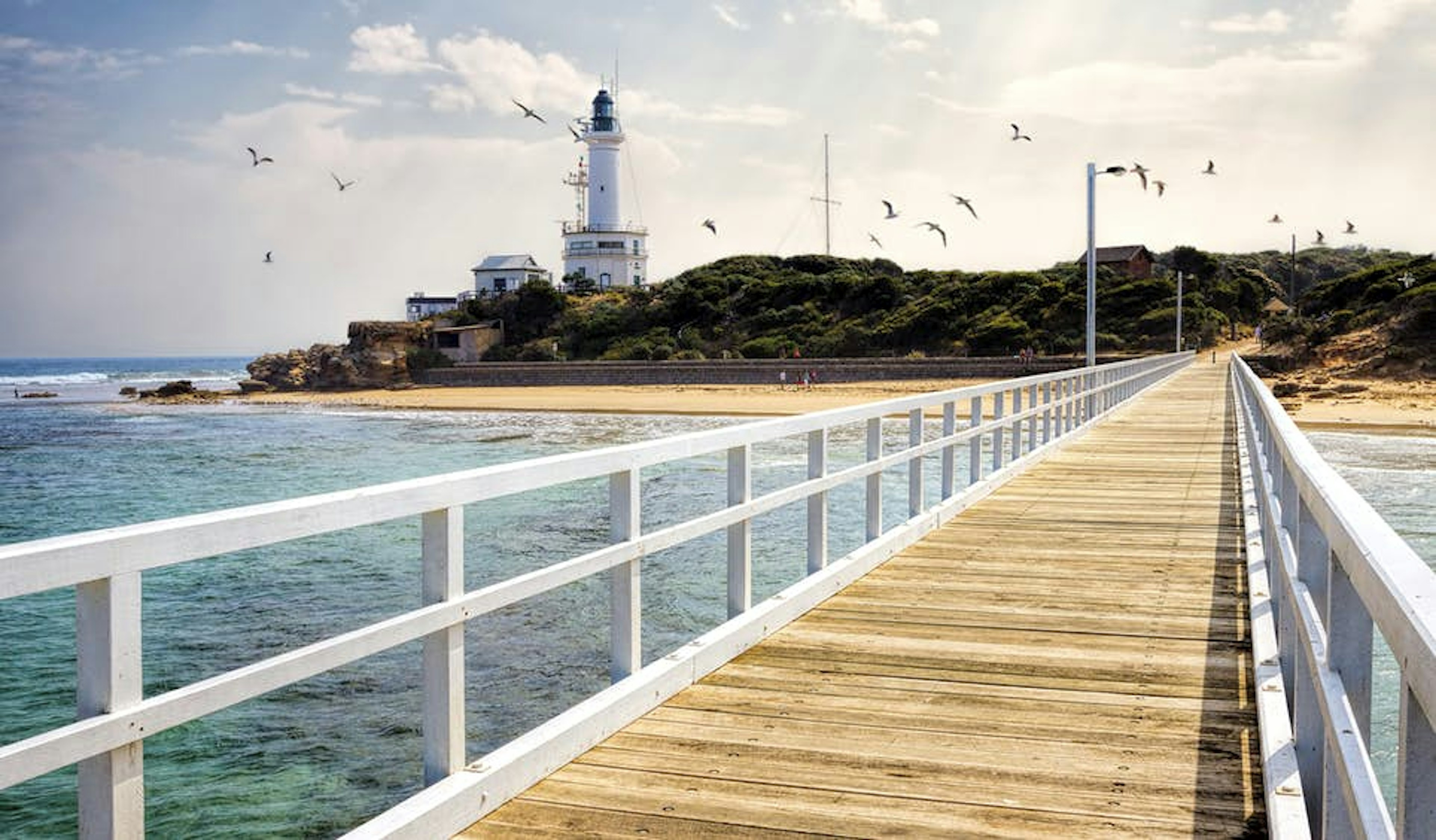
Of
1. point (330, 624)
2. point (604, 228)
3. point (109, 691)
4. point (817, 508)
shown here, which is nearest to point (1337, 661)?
point (109, 691)

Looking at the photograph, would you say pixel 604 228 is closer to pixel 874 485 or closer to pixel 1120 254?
pixel 1120 254

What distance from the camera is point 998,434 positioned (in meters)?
13.1

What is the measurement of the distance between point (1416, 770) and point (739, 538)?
4.43m

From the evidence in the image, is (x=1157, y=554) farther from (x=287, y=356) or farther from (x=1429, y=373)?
(x=287, y=356)

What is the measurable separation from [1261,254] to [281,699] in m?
133

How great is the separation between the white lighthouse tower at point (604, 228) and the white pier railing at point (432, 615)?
10304cm

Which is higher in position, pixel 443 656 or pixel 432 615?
pixel 432 615

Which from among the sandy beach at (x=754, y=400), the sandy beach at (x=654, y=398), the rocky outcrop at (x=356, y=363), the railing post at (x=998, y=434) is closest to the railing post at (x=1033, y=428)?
the railing post at (x=998, y=434)

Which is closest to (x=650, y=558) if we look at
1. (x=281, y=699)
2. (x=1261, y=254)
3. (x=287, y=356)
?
(x=281, y=699)

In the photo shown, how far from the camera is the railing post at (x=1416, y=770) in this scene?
180 cm

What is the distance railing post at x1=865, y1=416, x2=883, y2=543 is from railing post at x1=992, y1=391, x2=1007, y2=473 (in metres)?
3.43

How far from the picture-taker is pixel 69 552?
2475mm

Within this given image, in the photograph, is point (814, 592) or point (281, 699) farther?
point (281, 699)

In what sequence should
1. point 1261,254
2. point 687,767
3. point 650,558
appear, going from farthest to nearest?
point 1261,254 < point 650,558 < point 687,767
